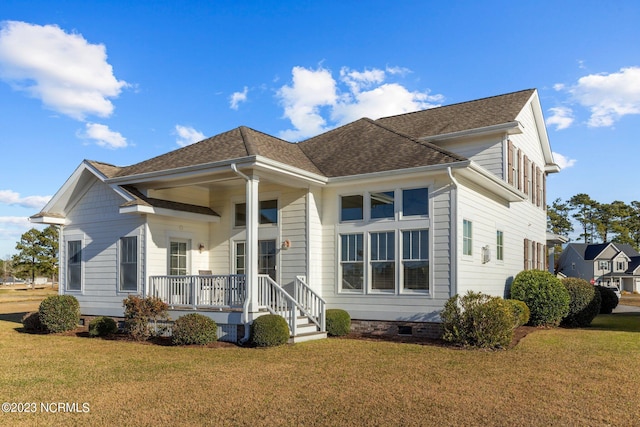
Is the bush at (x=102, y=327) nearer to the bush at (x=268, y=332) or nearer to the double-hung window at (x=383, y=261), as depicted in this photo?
the bush at (x=268, y=332)

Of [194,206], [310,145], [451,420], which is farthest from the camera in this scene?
[310,145]

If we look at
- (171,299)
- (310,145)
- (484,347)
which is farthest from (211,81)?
(484,347)

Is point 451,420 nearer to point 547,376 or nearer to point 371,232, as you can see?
point 547,376

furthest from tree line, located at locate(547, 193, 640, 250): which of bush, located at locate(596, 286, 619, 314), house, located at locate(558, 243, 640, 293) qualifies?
bush, located at locate(596, 286, 619, 314)

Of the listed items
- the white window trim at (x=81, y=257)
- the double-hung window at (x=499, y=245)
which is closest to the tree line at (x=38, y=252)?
the white window trim at (x=81, y=257)

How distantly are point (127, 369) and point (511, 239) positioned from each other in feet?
41.1

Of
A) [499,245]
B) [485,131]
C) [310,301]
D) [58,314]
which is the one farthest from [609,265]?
[58,314]

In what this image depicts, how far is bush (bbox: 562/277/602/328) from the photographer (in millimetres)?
16734

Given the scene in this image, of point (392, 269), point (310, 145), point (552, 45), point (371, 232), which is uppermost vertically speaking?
point (552, 45)

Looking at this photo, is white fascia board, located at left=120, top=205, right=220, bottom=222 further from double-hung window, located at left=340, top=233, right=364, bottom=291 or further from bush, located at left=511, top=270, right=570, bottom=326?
bush, located at left=511, top=270, right=570, bottom=326

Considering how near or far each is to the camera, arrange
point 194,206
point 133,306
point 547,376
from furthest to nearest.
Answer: point 194,206
point 133,306
point 547,376

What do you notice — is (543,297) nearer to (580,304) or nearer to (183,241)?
(580,304)

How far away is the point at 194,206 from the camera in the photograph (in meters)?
15.5

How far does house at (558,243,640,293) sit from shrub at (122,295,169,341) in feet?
193
